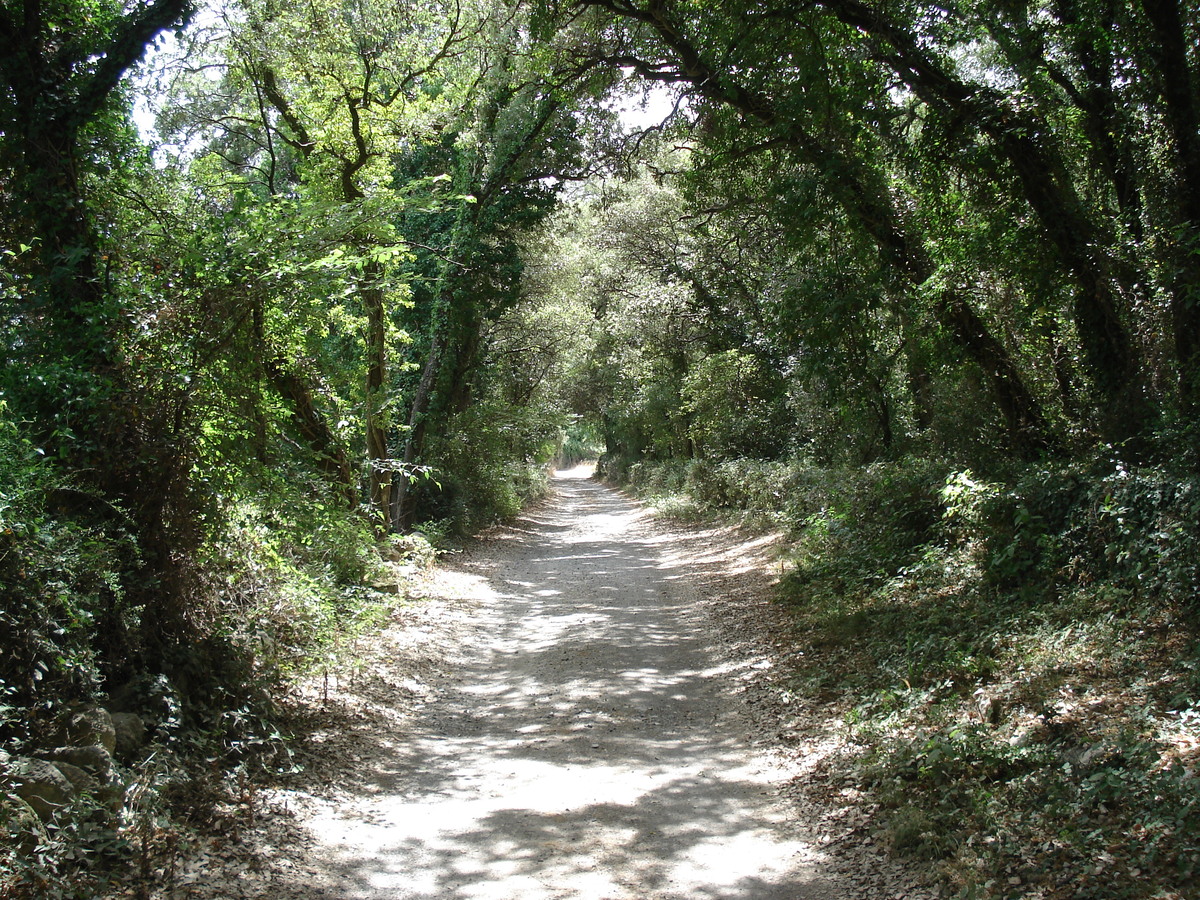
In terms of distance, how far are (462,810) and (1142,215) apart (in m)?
8.39

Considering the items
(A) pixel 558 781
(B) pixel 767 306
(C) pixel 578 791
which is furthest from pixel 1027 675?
(B) pixel 767 306

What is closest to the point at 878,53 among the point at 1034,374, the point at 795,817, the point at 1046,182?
the point at 1046,182

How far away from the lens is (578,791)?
17.9 feet

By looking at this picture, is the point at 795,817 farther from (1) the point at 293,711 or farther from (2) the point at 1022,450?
(2) the point at 1022,450

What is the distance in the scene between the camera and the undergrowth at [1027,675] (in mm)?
3850

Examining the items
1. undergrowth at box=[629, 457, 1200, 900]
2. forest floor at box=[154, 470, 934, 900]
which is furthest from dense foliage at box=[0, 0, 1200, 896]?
forest floor at box=[154, 470, 934, 900]

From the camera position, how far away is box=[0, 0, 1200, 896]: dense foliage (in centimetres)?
516

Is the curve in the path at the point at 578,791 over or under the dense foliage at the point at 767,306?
under

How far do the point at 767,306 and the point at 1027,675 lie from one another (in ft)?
22.8

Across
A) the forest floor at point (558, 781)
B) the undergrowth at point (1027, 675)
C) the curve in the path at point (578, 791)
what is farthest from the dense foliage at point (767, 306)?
→ the curve in the path at point (578, 791)

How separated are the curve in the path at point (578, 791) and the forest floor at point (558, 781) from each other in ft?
0.05

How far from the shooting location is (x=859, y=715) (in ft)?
20.2

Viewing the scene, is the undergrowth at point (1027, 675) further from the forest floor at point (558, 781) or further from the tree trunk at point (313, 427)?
the tree trunk at point (313, 427)

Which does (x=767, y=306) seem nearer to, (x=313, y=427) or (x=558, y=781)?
(x=313, y=427)
